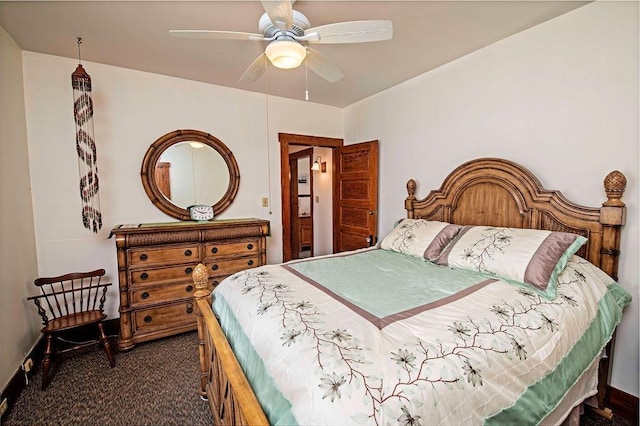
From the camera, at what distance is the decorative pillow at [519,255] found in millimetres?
1552

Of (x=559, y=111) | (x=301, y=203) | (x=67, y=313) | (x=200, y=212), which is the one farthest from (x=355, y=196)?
(x=67, y=313)

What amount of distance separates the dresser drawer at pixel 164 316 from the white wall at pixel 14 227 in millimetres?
735

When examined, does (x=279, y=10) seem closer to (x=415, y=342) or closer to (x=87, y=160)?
(x=415, y=342)

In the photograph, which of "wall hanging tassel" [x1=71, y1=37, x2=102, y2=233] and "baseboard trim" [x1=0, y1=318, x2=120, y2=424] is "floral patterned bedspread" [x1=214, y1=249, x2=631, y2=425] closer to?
"baseboard trim" [x1=0, y1=318, x2=120, y2=424]

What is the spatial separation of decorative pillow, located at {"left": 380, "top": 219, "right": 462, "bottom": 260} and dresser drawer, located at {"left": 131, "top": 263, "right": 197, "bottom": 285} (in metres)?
1.86

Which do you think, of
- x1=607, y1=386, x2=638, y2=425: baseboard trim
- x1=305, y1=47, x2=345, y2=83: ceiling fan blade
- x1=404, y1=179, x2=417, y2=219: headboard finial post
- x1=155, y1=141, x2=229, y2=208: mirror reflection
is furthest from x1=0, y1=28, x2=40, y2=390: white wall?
x1=607, y1=386, x2=638, y2=425: baseboard trim

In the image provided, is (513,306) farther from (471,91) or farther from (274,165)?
(274,165)

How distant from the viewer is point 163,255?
2576mm

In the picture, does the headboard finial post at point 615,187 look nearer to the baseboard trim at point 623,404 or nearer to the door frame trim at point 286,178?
the baseboard trim at point 623,404

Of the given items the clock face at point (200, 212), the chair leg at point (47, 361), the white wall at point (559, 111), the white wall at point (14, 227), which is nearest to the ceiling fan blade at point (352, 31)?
the white wall at point (559, 111)

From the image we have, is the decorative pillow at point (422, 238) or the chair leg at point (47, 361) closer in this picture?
the chair leg at point (47, 361)

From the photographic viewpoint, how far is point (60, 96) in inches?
99.0

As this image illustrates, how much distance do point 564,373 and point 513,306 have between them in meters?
0.35

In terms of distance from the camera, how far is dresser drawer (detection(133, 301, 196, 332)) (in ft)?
8.24
